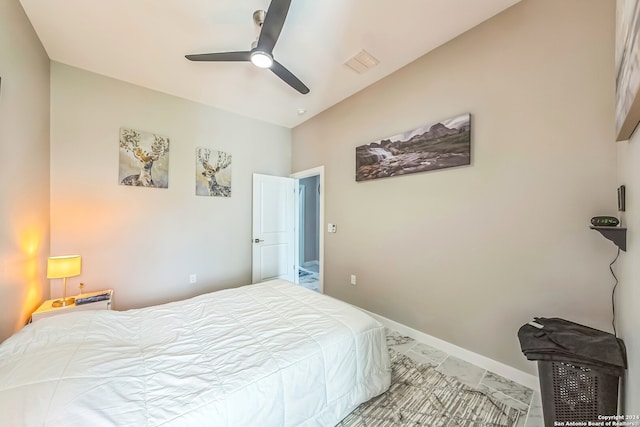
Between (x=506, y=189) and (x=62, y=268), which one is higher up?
(x=506, y=189)

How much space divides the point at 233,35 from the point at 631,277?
3112 mm

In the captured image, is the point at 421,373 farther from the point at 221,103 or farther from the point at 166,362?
the point at 221,103

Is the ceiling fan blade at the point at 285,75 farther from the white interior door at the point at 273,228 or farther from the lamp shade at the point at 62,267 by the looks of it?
the lamp shade at the point at 62,267

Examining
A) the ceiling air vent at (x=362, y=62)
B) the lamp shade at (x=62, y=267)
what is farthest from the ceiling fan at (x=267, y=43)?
the lamp shade at (x=62, y=267)

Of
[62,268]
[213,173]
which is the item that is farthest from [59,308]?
[213,173]

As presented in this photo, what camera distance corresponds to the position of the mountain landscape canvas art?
6.88 feet

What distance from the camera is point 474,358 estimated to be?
2043 millimetres

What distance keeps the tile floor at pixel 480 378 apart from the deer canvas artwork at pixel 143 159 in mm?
3452

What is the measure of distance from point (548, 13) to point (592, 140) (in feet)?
3.24

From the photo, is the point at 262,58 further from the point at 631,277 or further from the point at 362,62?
the point at 631,277

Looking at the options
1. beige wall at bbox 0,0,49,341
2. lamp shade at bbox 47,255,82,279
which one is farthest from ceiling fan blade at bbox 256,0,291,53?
lamp shade at bbox 47,255,82,279

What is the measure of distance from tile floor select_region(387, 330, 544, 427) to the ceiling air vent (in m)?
2.93

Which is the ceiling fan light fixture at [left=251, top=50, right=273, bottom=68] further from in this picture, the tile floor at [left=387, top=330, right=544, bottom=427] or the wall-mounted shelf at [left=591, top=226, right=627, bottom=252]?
the tile floor at [left=387, top=330, right=544, bottom=427]

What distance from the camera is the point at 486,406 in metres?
1.60
